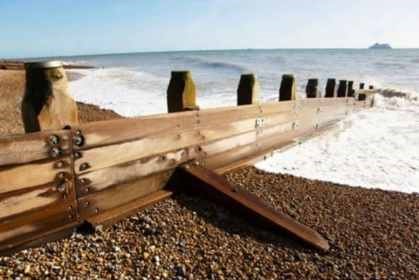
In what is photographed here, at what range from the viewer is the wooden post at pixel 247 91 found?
14.9 feet

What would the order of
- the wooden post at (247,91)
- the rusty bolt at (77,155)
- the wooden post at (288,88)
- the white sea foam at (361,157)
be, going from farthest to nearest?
the wooden post at (288,88), the white sea foam at (361,157), the wooden post at (247,91), the rusty bolt at (77,155)

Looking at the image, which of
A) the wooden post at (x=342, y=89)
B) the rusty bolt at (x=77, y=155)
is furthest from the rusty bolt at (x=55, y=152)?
the wooden post at (x=342, y=89)

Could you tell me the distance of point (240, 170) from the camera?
15.1ft

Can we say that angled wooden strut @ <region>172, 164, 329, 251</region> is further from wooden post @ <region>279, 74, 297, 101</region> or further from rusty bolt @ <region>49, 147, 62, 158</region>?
wooden post @ <region>279, 74, 297, 101</region>

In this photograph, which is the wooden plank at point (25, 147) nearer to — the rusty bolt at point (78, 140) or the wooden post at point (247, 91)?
the rusty bolt at point (78, 140)

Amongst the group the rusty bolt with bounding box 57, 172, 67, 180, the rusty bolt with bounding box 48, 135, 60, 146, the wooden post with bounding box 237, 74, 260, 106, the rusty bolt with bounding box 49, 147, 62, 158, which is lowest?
the rusty bolt with bounding box 57, 172, 67, 180

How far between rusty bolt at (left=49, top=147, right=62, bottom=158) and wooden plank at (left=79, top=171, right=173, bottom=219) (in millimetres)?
417

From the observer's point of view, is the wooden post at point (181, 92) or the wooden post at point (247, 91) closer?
the wooden post at point (181, 92)

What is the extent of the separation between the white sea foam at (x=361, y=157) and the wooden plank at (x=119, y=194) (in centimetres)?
198

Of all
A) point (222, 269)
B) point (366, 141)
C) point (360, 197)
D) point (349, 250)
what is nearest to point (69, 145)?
point (222, 269)

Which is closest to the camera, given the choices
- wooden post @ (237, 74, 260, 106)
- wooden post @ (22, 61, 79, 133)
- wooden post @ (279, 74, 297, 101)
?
wooden post @ (22, 61, 79, 133)

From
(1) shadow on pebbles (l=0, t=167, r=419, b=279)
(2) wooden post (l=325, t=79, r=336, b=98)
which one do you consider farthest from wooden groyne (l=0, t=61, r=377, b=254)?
(2) wooden post (l=325, t=79, r=336, b=98)

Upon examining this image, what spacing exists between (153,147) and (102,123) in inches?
23.9

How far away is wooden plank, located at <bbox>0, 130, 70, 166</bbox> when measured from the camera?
2178 mm
